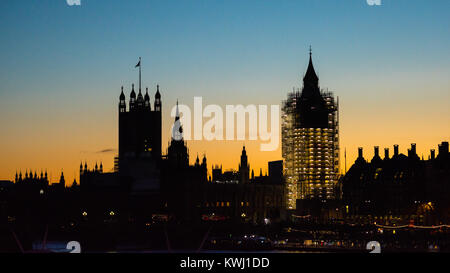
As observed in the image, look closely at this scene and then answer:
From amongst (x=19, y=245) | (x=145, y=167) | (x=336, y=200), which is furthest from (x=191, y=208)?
(x=19, y=245)

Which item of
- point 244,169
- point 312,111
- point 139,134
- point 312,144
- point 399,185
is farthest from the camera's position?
point 244,169

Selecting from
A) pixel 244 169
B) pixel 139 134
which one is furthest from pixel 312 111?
pixel 139 134

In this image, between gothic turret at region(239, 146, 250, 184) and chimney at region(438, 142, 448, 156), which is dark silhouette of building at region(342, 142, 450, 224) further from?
gothic turret at region(239, 146, 250, 184)

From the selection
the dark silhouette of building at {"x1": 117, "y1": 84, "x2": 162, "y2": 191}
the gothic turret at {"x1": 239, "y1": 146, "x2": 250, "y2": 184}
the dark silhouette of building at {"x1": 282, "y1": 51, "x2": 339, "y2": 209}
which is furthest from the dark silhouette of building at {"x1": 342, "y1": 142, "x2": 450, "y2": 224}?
the dark silhouette of building at {"x1": 117, "y1": 84, "x2": 162, "y2": 191}

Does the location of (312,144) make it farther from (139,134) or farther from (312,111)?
(139,134)

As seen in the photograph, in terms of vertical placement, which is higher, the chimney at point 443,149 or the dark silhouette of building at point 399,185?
the chimney at point 443,149

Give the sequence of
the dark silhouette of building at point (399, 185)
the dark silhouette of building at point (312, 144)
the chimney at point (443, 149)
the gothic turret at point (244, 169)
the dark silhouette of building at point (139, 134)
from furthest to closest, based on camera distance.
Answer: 1. the gothic turret at point (244, 169)
2. the dark silhouette of building at point (139, 134)
3. the dark silhouette of building at point (312, 144)
4. the dark silhouette of building at point (399, 185)
5. the chimney at point (443, 149)

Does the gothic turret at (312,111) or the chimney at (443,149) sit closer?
the chimney at (443,149)

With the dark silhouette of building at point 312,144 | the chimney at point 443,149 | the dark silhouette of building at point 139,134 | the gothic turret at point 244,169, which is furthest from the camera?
the gothic turret at point 244,169

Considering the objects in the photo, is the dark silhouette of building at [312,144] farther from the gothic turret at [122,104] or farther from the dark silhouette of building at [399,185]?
the gothic turret at [122,104]

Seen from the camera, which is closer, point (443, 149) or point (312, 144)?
point (443, 149)

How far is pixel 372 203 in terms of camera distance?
65750 mm

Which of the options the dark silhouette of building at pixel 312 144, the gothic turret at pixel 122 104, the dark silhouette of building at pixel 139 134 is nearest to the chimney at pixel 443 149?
the dark silhouette of building at pixel 312 144
